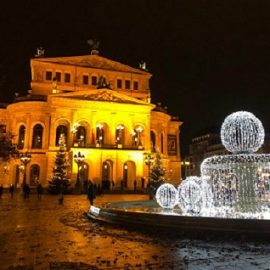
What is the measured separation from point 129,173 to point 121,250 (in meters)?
39.8

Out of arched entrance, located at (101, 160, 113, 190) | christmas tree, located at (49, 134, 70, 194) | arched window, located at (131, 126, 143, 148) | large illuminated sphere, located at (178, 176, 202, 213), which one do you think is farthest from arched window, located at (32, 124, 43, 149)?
large illuminated sphere, located at (178, 176, 202, 213)

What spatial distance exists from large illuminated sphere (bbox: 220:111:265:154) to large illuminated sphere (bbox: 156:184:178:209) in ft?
11.5

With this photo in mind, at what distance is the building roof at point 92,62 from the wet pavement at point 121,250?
150 ft

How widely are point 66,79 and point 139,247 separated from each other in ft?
158

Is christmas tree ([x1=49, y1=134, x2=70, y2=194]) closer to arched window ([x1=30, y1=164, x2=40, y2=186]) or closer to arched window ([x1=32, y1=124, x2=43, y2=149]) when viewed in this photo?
arched window ([x1=30, y1=164, x2=40, y2=186])

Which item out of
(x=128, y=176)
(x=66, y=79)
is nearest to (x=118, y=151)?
(x=128, y=176)

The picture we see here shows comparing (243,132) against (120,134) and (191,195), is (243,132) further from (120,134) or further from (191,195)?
(120,134)

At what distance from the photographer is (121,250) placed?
7285mm

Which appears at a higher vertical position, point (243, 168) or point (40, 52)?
point (40, 52)

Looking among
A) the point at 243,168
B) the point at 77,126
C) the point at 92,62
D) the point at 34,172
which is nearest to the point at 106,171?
the point at 77,126

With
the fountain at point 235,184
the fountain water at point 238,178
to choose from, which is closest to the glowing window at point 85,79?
the fountain at point 235,184

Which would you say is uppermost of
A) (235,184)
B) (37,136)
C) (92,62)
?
(92,62)

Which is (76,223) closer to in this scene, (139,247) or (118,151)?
(139,247)

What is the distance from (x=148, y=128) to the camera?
48.7 metres
